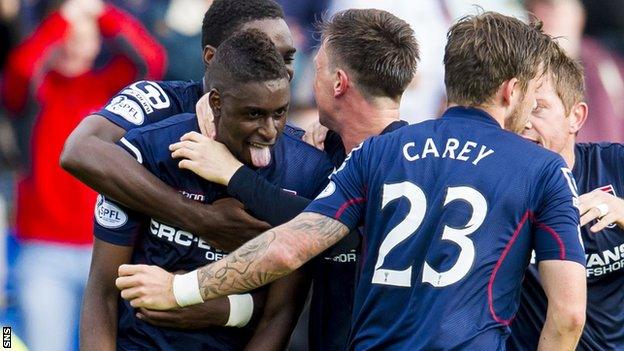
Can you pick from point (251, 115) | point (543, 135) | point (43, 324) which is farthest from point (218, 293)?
point (43, 324)

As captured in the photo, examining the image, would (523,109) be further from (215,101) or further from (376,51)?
(215,101)

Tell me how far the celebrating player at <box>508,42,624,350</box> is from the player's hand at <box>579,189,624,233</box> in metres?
0.26

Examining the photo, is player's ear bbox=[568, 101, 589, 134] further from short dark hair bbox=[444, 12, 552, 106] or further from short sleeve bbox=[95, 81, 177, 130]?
short sleeve bbox=[95, 81, 177, 130]

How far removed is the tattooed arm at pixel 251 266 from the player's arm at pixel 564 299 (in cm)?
83

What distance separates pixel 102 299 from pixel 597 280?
91.8 inches

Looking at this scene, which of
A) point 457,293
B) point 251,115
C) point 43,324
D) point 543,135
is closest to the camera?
point 457,293

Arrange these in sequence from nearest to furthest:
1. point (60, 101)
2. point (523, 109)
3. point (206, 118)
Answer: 1. point (523, 109)
2. point (206, 118)
3. point (60, 101)

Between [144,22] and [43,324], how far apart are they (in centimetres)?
247

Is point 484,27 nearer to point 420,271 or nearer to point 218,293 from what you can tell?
point 420,271

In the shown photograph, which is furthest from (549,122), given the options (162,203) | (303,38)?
(303,38)

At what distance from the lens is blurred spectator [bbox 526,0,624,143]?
9.20 m

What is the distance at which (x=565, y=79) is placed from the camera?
5.74 meters

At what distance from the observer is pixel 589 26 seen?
9266 mm

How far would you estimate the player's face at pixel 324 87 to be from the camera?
5.43 metres
